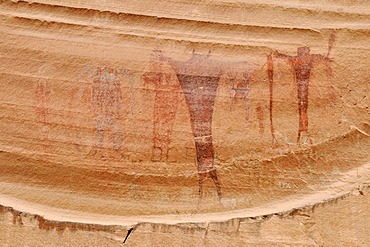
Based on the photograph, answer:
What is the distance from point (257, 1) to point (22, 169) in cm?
128

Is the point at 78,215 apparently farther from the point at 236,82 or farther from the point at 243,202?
the point at 236,82

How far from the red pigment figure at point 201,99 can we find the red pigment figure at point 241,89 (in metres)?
0.07

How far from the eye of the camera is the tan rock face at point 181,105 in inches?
117

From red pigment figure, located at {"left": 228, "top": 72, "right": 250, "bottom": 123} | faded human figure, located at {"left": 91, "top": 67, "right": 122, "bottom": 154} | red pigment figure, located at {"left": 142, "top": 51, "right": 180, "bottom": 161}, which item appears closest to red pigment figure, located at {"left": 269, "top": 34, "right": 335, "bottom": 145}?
red pigment figure, located at {"left": 228, "top": 72, "right": 250, "bottom": 123}

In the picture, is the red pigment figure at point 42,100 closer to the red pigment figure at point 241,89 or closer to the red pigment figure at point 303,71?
the red pigment figure at point 241,89

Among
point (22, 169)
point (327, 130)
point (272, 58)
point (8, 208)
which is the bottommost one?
point (8, 208)

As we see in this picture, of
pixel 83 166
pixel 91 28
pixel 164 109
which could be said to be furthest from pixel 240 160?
pixel 91 28

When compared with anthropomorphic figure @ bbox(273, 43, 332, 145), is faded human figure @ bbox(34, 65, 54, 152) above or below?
below

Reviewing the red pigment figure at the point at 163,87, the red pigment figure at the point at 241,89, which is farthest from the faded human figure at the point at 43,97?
the red pigment figure at the point at 241,89

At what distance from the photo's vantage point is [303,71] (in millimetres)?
2992

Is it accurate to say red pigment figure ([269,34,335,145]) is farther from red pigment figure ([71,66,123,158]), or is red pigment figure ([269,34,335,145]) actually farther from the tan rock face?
red pigment figure ([71,66,123,158])

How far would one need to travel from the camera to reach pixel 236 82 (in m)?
3.00

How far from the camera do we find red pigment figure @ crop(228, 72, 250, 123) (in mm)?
2994

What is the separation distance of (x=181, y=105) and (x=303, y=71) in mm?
565
